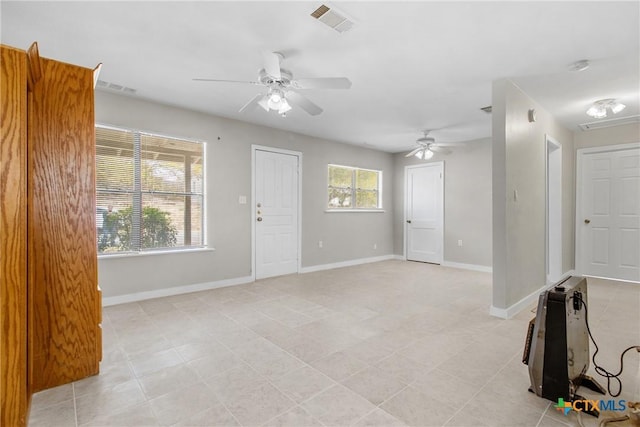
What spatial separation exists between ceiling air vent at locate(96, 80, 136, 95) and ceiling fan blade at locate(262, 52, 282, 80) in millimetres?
2054

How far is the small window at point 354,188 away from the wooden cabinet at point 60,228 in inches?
174

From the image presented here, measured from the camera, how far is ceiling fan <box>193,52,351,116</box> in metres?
2.40

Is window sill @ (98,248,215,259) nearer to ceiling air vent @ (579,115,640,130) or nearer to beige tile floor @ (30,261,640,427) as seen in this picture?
beige tile floor @ (30,261,640,427)

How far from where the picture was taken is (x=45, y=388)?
1.94 metres

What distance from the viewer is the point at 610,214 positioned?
5.03 meters

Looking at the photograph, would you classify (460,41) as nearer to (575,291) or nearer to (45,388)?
(575,291)

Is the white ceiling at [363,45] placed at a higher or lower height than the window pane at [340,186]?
higher

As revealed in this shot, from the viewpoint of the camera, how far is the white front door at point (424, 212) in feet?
21.4

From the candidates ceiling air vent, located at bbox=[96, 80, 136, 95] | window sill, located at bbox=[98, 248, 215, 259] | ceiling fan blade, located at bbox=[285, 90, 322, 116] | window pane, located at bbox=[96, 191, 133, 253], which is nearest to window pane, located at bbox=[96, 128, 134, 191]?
window pane, located at bbox=[96, 191, 133, 253]

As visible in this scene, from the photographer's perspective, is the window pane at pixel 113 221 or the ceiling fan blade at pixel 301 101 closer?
the ceiling fan blade at pixel 301 101

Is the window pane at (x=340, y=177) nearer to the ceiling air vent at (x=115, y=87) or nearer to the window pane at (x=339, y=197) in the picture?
the window pane at (x=339, y=197)

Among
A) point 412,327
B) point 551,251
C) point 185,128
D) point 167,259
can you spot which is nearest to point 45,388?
point 167,259

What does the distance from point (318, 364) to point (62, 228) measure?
6.34 ft

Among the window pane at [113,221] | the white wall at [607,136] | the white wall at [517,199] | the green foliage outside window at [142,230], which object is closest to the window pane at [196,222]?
the green foliage outside window at [142,230]
